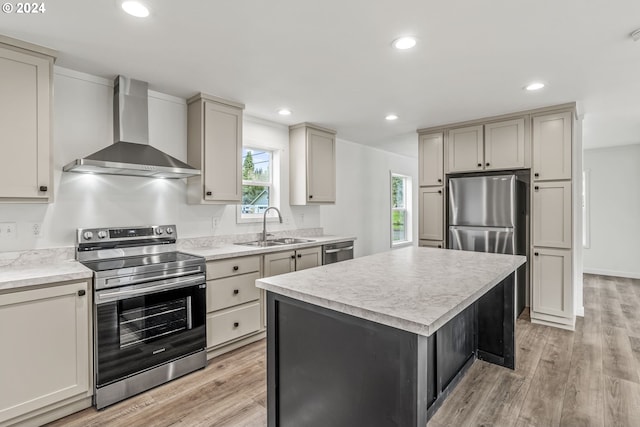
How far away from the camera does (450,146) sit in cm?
428

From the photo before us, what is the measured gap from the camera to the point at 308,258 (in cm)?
370

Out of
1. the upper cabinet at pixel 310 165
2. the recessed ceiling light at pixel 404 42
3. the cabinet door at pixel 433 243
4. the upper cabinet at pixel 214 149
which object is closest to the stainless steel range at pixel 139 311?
the upper cabinet at pixel 214 149

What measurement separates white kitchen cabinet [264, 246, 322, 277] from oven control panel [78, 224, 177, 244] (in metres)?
0.94

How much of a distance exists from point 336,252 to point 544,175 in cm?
248

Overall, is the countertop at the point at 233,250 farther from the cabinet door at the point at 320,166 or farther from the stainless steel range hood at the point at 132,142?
the cabinet door at the point at 320,166

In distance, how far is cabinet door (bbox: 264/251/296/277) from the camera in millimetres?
3248

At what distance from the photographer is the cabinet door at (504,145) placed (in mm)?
3762

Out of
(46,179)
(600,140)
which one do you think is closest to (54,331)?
(46,179)

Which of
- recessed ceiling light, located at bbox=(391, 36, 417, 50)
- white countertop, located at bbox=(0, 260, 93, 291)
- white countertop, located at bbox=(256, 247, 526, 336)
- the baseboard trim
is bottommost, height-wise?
the baseboard trim

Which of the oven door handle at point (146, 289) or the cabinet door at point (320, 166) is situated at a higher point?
the cabinet door at point (320, 166)

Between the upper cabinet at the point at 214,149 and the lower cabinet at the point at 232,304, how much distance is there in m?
0.71

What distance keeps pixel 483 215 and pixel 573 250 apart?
0.93 metres

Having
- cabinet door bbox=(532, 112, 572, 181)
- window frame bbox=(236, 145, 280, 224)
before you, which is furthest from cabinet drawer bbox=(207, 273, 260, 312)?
cabinet door bbox=(532, 112, 572, 181)

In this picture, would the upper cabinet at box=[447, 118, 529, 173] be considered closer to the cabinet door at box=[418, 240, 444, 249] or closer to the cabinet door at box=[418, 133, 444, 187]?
the cabinet door at box=[418, 133, 444, 187]
